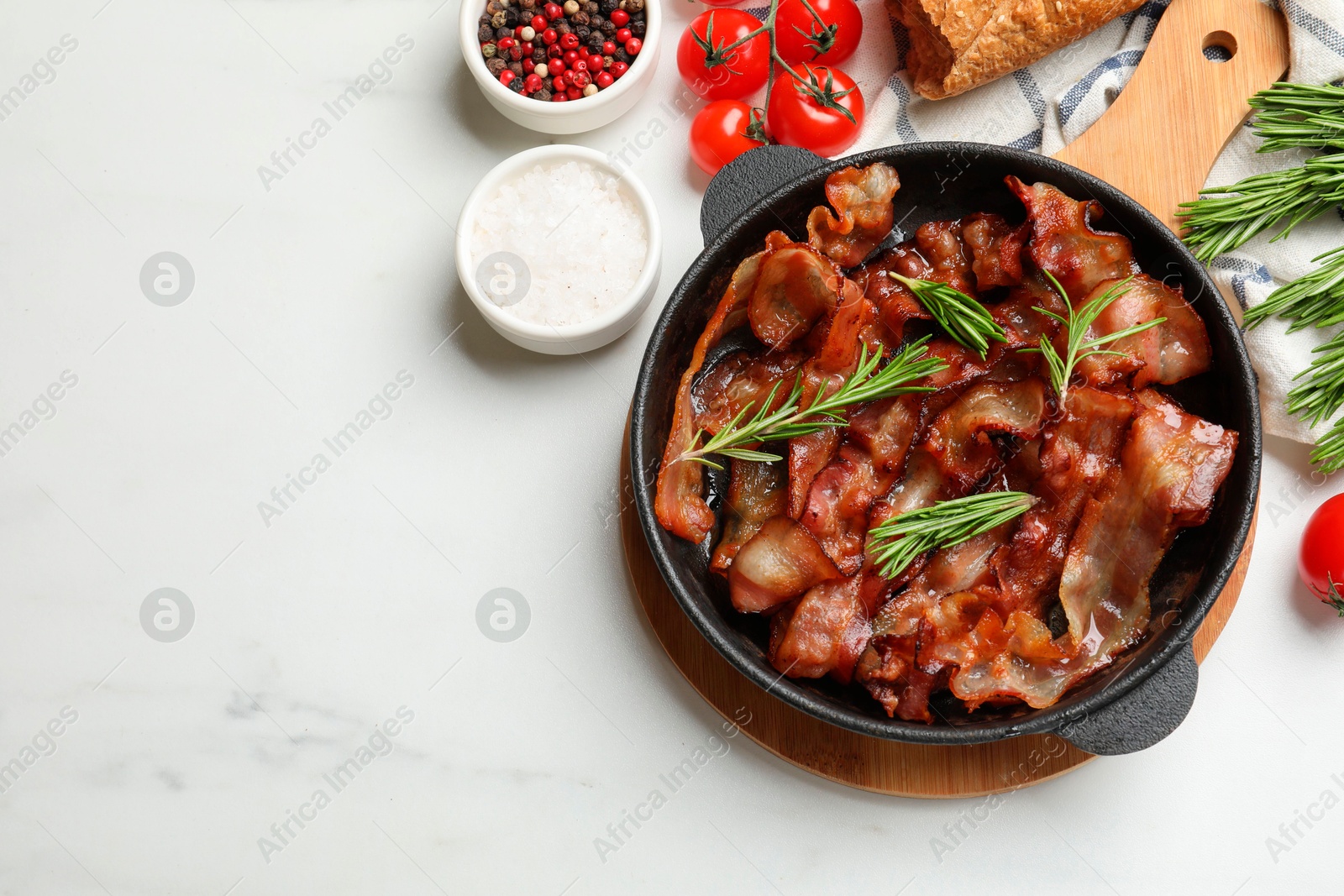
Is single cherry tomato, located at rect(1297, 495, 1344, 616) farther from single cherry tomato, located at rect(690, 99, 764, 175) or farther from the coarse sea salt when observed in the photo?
the coarse sea salt

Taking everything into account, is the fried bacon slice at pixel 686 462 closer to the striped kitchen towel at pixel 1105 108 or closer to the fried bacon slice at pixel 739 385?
the fried bacon slice at pixel 739 385

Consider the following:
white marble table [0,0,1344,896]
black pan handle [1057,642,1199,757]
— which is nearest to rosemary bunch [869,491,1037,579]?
black pan handle [1057,642,1199,757]

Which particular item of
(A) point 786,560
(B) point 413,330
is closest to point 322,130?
(B) point 413,330

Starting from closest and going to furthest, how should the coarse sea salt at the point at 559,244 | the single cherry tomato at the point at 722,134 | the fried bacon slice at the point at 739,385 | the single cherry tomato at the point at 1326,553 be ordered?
the fried bacon slice at the point at 739,385 < the single cherry tomato at the point at 1326,553 < the coarse sea salt at the point at 559,244 < the single cherry tomato at the point at 722,134

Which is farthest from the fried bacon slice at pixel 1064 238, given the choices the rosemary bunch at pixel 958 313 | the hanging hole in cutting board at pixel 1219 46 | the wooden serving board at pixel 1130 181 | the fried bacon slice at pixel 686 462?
Answer: the hanging hole in cutting board at pixel 1219 46

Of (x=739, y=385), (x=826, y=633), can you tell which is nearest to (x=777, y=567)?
(x=826, y=633)

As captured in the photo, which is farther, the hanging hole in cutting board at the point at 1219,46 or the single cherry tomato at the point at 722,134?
the single cherry tomato at the point at 722,134

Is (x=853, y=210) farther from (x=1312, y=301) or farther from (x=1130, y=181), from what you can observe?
(x=1312, y=301)
